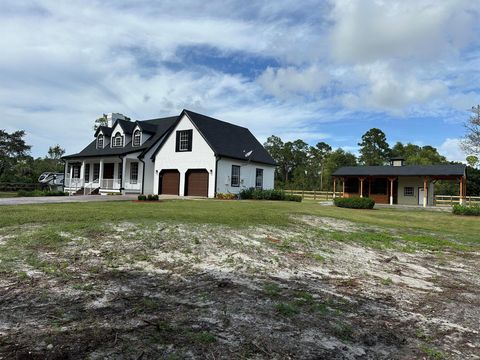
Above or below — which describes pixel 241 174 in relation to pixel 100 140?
below

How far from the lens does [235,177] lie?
90.6ft

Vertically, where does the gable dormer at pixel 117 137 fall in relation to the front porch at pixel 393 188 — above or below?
above

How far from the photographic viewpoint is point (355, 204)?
22594 mm

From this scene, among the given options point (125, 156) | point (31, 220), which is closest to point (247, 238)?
point (31, 220)

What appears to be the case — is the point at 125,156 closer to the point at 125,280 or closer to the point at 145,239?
the point at 145,239

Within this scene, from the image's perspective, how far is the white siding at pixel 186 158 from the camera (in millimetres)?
25969

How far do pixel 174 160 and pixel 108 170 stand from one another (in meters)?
7.70

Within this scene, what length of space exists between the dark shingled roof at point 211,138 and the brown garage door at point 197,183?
2276 millimetres

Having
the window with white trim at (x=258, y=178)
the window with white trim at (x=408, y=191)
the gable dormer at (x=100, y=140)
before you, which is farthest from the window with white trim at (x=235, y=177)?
the window with white trim at (x=408, y=191)

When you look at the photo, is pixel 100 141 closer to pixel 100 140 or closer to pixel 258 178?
pixel 100 140

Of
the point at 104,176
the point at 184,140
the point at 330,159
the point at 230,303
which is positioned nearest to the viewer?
the point at 230,303

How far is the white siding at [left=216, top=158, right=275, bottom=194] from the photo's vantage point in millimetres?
26172

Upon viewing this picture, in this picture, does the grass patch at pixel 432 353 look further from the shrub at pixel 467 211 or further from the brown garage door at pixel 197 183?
the brown garage door at pixel 197 183

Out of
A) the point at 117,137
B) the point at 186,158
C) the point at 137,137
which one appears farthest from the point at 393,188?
the point at 117,137
